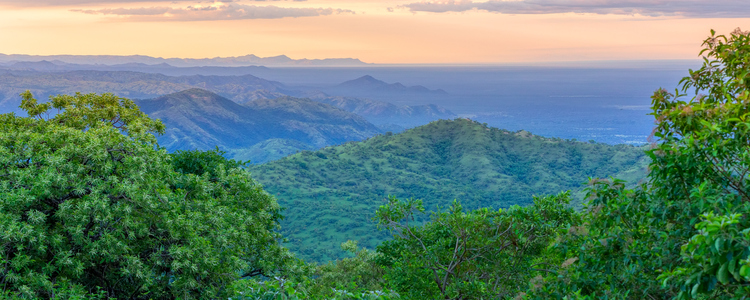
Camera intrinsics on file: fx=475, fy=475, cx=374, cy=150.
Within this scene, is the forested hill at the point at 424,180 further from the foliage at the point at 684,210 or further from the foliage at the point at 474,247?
the foliage at the point at 684,210

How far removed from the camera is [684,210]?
6.69 m

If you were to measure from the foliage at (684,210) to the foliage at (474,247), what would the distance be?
336 cm

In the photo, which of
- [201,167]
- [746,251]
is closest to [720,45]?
[746,251]

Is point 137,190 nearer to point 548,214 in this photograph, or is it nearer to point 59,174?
point 59,174

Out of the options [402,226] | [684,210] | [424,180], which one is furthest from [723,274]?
[424,180]

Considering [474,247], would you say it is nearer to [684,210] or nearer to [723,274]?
[684,210]

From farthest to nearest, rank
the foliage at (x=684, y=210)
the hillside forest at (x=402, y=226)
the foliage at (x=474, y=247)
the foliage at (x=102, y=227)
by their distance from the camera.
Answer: the foliage at (x=474, y=247) < the foliage at (x=102, y=227) < the hillside forest at (x=402, y=226) < the foliage at (x=684, y=210)

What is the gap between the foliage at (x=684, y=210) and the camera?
5180mm

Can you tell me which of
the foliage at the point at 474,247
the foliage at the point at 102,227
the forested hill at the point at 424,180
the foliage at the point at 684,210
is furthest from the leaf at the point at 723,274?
the forested hill at the point at 424,180

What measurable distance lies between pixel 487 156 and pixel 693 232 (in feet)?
638

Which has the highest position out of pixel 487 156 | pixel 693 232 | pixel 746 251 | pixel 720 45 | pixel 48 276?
pixel 720 45

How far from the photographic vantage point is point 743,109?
673 centimetres

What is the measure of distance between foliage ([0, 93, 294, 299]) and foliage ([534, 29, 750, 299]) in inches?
382

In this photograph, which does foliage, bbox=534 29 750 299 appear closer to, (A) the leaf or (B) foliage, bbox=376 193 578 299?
(A) the leaf
